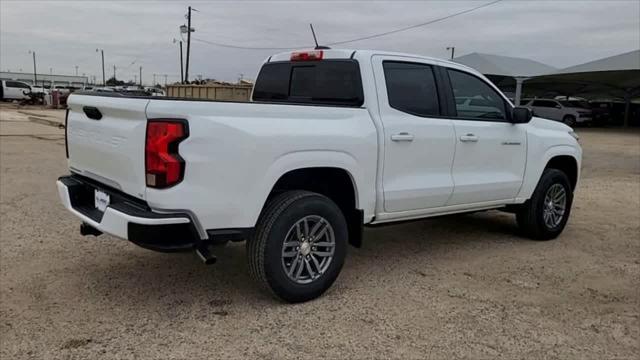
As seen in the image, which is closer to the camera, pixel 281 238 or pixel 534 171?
pixel 281 238

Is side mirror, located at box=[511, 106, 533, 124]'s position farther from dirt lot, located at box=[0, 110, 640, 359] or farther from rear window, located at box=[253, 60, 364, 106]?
rear window, located at box=[253, 60, 364, 106]

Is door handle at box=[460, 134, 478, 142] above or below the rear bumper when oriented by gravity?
above

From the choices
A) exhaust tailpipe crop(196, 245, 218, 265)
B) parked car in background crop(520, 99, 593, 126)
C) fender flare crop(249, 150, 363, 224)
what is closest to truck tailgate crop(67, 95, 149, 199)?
exhaust tailpipe crop(196, 245, 218, 265)

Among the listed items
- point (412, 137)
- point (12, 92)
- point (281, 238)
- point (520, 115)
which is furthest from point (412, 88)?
point (12, 92)

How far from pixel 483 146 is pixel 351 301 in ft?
7.02

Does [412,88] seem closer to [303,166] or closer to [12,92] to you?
[303,166]

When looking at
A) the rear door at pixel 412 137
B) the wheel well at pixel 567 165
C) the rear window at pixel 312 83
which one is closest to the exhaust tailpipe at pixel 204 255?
the rear door at pixel 412 137

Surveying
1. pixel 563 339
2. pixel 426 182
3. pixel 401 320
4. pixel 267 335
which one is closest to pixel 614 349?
pixel 563 339

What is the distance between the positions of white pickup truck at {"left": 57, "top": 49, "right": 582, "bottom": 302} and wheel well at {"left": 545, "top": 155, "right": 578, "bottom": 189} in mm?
568

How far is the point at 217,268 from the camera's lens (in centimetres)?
500

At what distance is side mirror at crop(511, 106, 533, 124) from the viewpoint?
18.7 feet

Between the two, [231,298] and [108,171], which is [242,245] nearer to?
[231,298]

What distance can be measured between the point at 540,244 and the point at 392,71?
9.26 feet

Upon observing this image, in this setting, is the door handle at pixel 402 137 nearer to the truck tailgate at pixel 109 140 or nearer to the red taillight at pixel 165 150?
the red taillight at pixel 165 150
